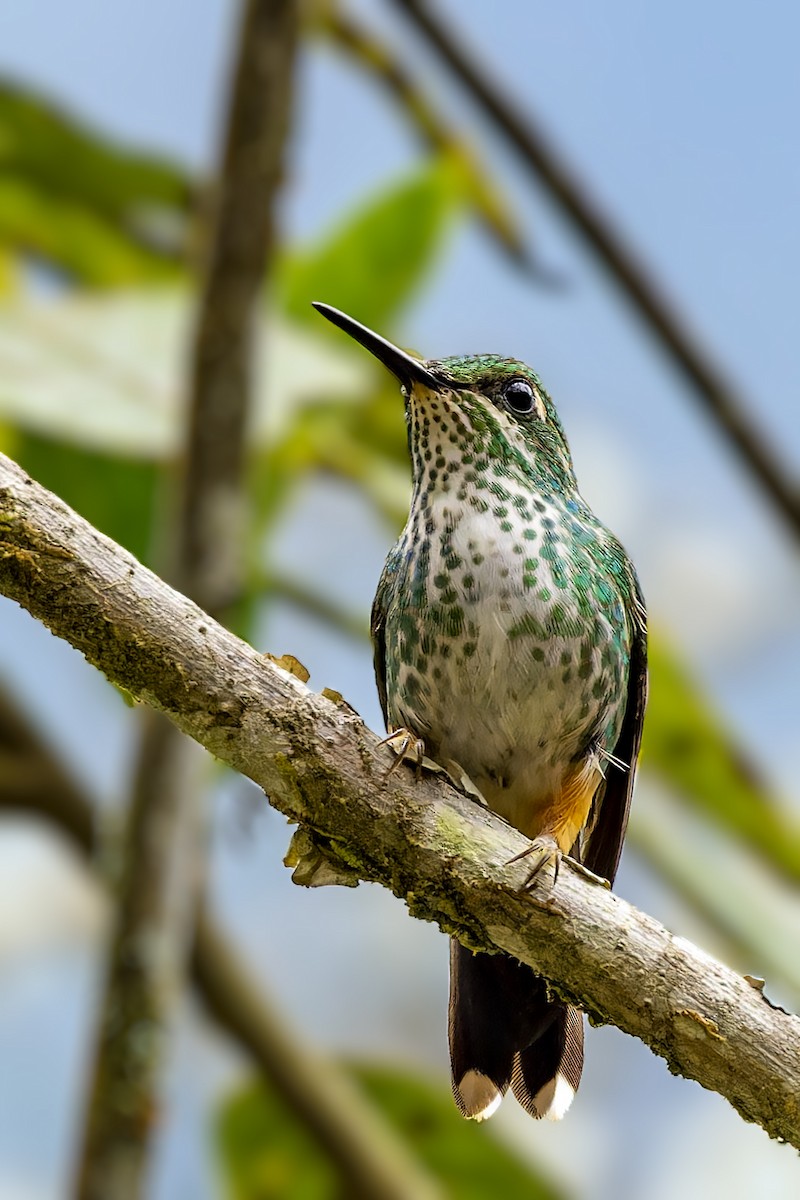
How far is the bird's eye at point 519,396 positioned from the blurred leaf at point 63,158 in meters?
→ 3.08

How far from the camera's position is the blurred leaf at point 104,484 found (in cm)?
454

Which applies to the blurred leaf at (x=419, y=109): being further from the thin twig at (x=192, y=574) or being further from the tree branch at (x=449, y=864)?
the tree branch at (x=449, y=864)

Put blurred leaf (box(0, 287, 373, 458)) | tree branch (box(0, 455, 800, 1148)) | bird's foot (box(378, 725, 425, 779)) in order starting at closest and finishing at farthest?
tree branch (box(0, 455, 800, 1148))
bird's foot (box(378, 725, 425, 779))
blurred leaf (box(0, 287, 373, 458))

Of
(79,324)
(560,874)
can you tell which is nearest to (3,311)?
(79,324)

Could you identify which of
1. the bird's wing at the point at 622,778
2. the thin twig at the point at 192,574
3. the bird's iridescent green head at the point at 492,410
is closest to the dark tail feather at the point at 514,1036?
the bird's wing at the point at 622,778

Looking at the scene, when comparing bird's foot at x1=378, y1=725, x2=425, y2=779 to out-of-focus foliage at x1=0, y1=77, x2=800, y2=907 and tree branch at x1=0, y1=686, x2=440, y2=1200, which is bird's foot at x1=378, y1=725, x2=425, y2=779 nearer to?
out-of-focus foliage at x1=0, y1=77, x2=800, y2=907

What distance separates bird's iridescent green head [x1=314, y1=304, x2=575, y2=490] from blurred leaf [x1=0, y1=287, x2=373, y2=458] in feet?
4.21

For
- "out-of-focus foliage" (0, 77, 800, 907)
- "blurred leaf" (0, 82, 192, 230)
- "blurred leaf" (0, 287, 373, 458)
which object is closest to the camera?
"blurred leaf" (0, 287, 373, 458)

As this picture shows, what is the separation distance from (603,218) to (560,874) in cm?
328

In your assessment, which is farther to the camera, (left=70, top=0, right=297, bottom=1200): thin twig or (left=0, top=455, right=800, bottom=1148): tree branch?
(left=70, top=0, right=297, bottom=1200): thin twig

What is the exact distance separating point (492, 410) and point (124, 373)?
5.64 feet

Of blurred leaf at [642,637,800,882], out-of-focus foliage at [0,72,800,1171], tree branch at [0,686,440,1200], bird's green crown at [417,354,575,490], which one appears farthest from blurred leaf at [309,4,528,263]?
bird's green crown at [417,354,575,490]

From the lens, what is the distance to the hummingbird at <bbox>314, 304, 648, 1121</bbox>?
221 centimetres

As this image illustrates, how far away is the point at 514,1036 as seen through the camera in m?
2.22
